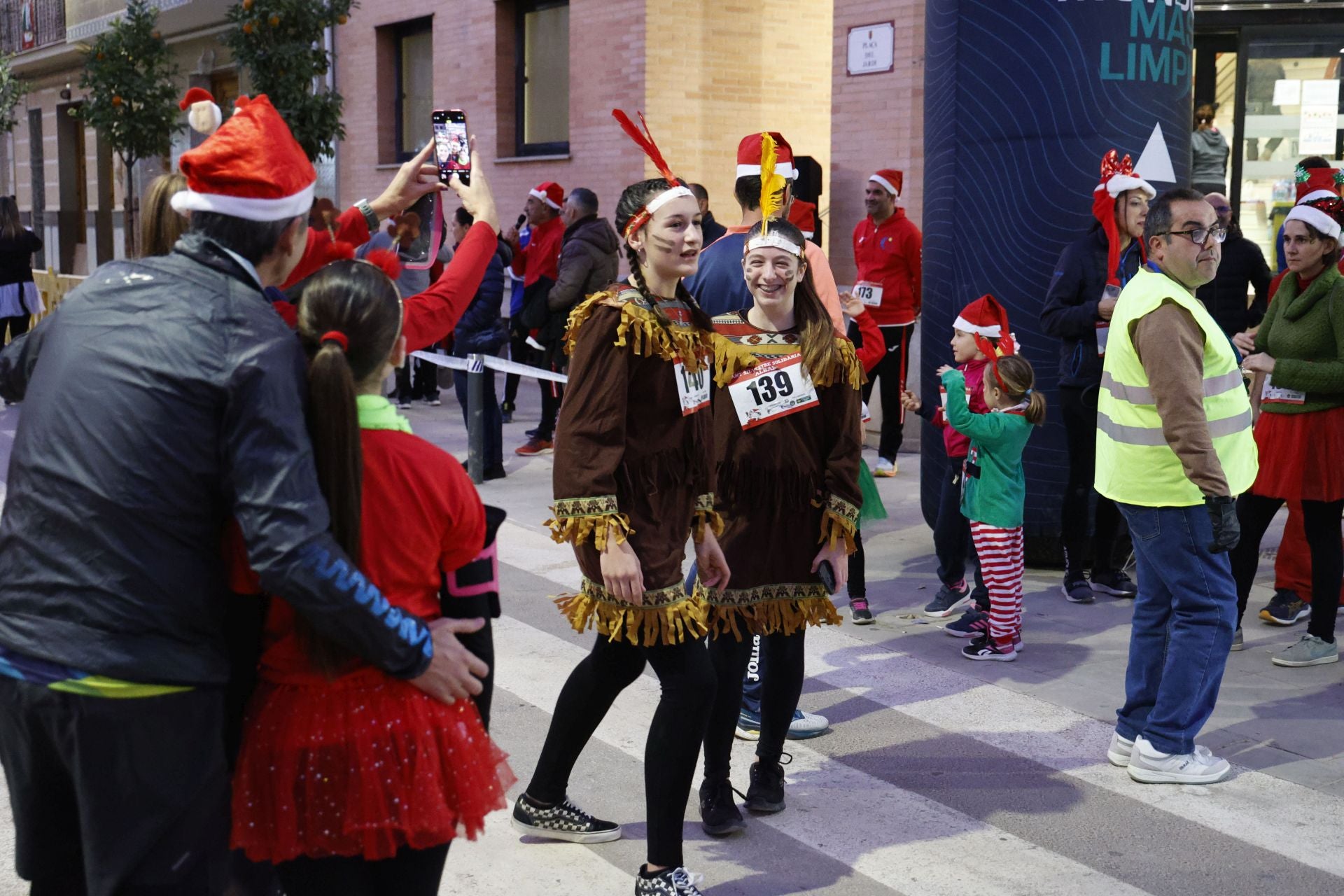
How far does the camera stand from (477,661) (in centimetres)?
263

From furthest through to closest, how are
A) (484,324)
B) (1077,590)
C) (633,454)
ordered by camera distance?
(484,324), (1077,590), (633,454)

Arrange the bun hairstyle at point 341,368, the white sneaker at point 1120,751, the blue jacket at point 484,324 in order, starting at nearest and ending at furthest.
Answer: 1. the bun hairstyle at point 341,368
2. the white sneaker at point 1120,751
3. the blue jacket at point 484,324

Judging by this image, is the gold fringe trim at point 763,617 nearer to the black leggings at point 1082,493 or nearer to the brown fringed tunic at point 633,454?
the brown fringed tunic at point 633,454

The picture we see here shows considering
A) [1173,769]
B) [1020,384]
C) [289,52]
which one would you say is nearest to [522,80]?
[289,52]

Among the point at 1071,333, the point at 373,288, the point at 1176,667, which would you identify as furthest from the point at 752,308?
the point at 1071,333

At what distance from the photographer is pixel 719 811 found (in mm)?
4355

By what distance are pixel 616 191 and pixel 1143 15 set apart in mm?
8035

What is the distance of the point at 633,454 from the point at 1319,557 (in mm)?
3588

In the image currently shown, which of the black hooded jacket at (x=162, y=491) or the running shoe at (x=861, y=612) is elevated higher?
the black hooded jacket at (x=162, y=491)

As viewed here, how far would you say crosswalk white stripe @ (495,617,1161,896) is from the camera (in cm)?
408

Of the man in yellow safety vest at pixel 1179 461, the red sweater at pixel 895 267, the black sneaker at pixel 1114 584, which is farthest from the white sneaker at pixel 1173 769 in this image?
the red sweater at pixel 895 267

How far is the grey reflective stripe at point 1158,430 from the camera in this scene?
4688 mm

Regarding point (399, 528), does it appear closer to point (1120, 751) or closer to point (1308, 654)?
point (1120, 751)

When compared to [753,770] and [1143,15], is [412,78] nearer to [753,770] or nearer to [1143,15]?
[1143,15]
